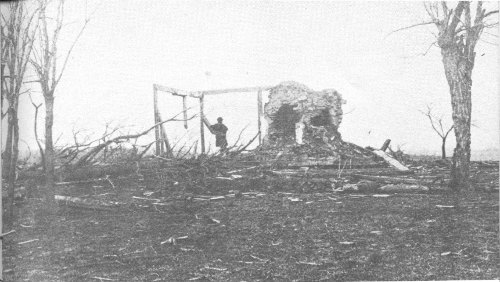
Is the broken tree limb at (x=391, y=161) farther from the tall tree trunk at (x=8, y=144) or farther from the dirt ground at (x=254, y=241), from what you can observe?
the tall tree trunk at (x=8, y=144)

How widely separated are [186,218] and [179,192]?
0.77 meters

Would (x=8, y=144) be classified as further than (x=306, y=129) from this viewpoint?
No

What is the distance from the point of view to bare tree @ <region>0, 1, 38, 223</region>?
12.0 feet

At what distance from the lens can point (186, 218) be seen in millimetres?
4316

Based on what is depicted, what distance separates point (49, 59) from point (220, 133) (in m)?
2.67

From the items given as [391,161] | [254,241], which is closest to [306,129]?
[391,161]

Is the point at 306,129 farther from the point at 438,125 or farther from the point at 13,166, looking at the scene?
the point at 13,166

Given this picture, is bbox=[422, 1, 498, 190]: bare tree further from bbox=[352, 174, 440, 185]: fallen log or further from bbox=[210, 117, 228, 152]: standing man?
bbox=[210, 117, 228, 152]: standing man

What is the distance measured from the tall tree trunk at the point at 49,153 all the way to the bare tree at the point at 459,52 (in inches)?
162

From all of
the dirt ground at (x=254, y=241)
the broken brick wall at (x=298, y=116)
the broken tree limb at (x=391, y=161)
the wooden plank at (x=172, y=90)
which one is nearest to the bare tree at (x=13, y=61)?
the dirt ground at (x=254, y=241)

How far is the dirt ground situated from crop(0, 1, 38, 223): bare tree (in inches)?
24.0

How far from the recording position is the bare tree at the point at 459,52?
14.4ft

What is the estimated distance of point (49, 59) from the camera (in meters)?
Result: 4.08

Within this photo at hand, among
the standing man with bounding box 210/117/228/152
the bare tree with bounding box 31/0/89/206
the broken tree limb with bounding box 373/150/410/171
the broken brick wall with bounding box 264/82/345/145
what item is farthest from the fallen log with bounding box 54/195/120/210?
the broken brick wall with bounding box 264/82/345/145
